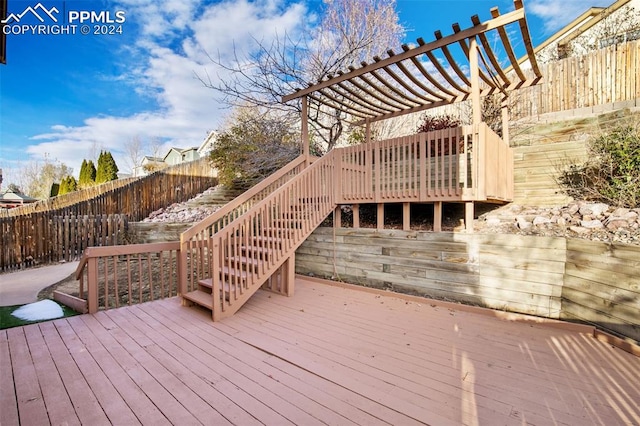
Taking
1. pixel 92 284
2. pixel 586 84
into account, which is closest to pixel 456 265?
pixel 92 284

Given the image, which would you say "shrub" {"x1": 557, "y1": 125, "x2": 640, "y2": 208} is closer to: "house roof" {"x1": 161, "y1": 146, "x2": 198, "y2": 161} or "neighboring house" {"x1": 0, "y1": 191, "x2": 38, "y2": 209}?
"neighboring house" {"x1": 0, "y1": 191, "x2": 38, "y2": 209}

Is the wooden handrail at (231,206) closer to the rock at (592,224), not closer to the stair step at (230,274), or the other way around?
the stair step at (230,274)

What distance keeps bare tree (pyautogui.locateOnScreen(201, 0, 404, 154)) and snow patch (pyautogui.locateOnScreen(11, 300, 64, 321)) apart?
5330mm

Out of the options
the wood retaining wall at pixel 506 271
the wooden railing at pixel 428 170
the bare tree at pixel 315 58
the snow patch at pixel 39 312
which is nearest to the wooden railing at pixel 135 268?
the snow patch at pixel 39 312

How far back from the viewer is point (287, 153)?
7.43m

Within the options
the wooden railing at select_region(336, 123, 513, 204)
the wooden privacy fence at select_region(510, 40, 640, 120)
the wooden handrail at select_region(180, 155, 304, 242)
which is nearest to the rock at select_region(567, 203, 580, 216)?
the wooden railing at select_region(336, 123, 513, 204)

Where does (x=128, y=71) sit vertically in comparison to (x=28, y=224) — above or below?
above

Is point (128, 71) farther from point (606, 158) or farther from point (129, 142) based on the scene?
point (129, 142)

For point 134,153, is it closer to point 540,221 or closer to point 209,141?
point 209,141

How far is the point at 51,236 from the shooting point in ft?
26.8

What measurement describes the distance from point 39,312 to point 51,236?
5894mm

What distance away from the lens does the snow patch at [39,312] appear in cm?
362

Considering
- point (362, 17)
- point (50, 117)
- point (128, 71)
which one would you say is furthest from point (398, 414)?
point (50, 117)

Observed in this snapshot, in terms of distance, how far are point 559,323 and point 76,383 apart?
4584 mm
